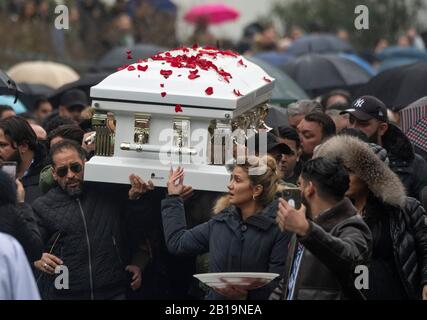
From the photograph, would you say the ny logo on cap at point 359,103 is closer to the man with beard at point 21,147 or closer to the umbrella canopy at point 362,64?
the man with beard at point 21,147

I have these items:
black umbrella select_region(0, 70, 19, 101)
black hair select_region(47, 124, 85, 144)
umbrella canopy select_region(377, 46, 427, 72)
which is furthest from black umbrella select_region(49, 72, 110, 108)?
umbrella canopy select_region(377, 46, 427, 72)

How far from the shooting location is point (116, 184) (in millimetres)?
9359

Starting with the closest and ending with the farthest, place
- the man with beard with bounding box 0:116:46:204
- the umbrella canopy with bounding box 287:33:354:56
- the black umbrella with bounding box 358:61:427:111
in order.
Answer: the man with beard with bounding box 0:116:46:204 → the black umbrella with bounding box 358:61:427:111 → the umbrella canopy with bounding box 287:33:354:56

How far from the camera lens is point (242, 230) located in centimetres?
861

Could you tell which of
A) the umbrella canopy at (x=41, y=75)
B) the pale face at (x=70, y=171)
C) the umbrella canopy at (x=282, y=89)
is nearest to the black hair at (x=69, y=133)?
the pale face at (x=70, y=171)

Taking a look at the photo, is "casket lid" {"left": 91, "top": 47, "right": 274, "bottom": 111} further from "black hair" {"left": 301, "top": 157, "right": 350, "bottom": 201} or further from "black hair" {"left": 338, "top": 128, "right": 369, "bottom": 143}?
"black hair" {"left": 301, "top": 157, "right": 350, "bottom": 201}

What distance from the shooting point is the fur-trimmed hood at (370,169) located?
8367 mm

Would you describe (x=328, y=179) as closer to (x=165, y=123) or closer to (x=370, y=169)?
(x=370, y=169)

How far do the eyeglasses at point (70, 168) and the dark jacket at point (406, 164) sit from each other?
78.4 inches

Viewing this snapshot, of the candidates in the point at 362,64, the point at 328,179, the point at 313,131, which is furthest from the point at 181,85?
the point at 362,64

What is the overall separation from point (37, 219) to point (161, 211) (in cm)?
80

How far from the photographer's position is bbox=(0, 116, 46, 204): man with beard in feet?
32.1

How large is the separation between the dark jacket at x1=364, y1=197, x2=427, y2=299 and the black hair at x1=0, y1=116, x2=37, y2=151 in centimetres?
247
